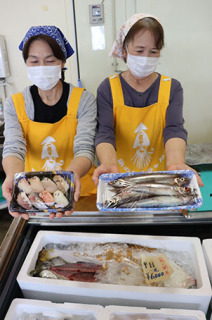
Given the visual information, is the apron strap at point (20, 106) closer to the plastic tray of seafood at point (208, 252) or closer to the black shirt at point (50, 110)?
the black shirt at point (50, 110)

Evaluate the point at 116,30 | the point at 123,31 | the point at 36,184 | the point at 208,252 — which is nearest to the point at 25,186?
the point at 36,184

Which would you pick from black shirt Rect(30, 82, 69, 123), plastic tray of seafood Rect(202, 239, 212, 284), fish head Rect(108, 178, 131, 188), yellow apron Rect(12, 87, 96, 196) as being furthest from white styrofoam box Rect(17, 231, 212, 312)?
black shirt Rect(30, 82, 69, 123)

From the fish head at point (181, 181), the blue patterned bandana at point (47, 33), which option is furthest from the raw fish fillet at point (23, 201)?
the blue patterned bandana at point (47, 33)

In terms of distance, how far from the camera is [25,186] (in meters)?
1.16

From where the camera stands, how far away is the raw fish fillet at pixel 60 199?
43.6 inches

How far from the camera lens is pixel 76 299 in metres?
1.04

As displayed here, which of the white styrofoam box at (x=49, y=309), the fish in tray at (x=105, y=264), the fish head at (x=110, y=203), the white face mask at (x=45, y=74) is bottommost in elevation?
the white styrofoam box at (x=49, y=309)

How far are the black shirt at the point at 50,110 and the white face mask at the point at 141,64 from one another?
0.46 metres

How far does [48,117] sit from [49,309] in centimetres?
115

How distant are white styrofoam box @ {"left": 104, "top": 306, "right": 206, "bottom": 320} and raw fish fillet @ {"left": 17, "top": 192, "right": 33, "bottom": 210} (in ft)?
1.66

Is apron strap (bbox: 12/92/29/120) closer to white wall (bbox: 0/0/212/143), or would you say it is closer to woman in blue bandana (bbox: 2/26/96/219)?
woman in blue bandana (bbox: 2/26/96/219)

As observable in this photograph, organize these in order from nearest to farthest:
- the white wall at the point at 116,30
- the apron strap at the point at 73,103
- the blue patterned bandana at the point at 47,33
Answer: the blue patterned bandana at the point at 47,33 < the apron strap at the point at 73,103 < the white wall at the point at 116,30

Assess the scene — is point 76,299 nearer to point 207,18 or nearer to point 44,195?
point 44,195

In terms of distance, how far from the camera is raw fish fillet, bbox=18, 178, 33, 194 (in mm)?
1147
